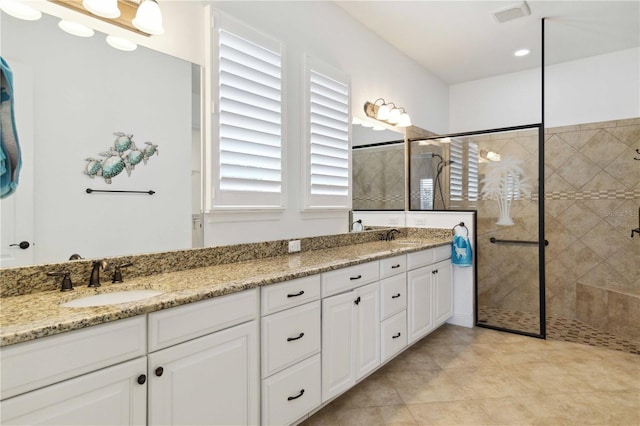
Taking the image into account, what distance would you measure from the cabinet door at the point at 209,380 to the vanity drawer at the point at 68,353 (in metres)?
0.11

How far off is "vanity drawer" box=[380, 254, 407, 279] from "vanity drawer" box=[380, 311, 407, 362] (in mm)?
312

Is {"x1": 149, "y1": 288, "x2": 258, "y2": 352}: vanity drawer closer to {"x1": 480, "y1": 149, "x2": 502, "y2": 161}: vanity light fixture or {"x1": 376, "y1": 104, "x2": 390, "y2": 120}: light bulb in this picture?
{"x1": 376, "y1": 104, "x2": 390, "y2": 120}: light bulb

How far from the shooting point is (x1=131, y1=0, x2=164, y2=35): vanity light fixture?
1721 millimetres

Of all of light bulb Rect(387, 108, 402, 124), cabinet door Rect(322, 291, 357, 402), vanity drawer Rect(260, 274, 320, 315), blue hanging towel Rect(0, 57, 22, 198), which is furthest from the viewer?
light bulb Rect(387, 108, 402, 124)

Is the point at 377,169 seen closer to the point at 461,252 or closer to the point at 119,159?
the point at 461,252

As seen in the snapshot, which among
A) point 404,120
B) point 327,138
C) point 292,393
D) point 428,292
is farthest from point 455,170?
point 292,393

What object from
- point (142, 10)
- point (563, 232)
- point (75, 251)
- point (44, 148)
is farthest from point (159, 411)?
point (563, 232)

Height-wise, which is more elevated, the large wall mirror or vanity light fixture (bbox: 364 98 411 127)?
vanity light fixture (bbox: 364 98 411 127)

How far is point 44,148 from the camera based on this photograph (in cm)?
150

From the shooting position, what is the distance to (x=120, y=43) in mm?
1736

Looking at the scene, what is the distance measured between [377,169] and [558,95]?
2.37 m

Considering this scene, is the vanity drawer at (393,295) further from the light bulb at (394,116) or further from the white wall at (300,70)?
the light bulb at (394,116)

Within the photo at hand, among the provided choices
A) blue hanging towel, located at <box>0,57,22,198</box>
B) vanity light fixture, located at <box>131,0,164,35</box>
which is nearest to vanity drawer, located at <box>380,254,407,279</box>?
vanity light fixture, located at <box>131,0,164,35</box>

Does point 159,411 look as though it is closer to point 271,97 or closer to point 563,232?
point 271,97
